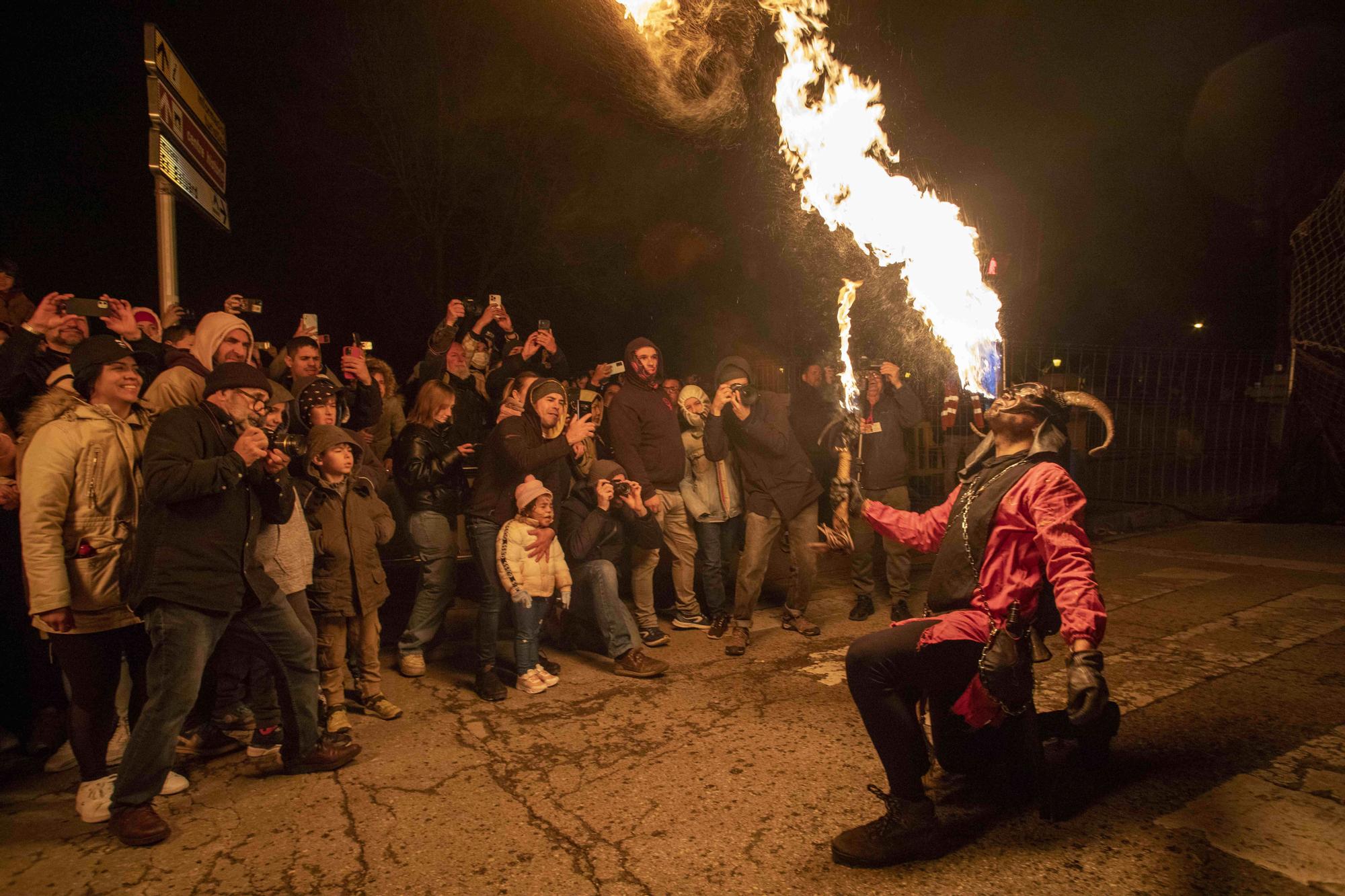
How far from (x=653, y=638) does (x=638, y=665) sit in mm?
705

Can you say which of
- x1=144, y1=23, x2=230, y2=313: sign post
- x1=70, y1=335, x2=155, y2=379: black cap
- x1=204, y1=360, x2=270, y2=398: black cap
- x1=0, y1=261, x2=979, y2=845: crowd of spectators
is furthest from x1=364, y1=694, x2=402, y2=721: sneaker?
x1=144, y1=23, x2=230, y2=313: sign post

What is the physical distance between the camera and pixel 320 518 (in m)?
4.76

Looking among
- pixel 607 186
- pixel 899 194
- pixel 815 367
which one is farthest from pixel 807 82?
pixel 607 186

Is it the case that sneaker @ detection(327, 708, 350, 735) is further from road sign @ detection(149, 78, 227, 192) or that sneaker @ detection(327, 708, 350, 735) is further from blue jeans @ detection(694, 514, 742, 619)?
road sign @ detection(149, 78, 227, 192)

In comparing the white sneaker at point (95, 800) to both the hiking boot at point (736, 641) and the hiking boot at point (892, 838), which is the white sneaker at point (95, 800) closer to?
the hiking boot at point (892, 838)

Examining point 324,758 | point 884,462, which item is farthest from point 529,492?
point 884,462

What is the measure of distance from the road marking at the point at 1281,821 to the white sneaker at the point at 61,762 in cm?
542

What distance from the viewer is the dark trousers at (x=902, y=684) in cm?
326

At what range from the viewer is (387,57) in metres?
17.1

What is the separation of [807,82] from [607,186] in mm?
13013

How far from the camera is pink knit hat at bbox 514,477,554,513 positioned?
17.7 ft

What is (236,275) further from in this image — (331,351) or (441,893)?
(441,893)

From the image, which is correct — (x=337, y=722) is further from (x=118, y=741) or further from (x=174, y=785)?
(x=118, y=741)

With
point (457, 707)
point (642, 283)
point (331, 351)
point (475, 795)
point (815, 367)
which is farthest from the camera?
point (642, 283)
